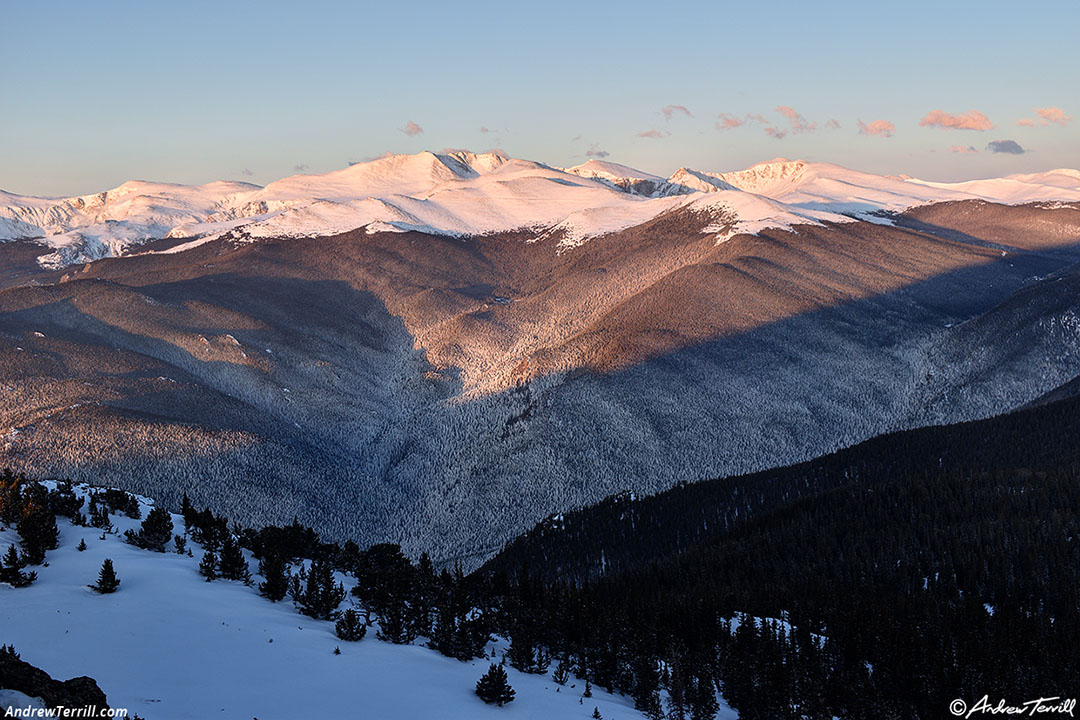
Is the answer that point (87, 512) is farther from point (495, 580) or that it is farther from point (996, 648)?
point (996, 648)

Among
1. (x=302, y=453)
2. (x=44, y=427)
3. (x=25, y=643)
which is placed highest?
(x=25, y=643)

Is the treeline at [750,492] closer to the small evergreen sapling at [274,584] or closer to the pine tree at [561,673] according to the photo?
the pine tree at [561,673]

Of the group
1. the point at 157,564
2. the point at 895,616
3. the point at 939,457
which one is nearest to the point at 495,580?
the point at 157,564

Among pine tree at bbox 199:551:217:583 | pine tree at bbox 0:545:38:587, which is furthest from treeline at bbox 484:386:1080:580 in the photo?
pine tree at bbox 0:545:38:587

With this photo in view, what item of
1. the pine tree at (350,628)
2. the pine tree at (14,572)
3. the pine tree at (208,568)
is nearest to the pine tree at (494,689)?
the pine tree at (350,628)

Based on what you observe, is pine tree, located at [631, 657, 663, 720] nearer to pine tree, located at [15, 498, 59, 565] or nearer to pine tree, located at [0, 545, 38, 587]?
pine tree, located at [0, 545, 38, 587]

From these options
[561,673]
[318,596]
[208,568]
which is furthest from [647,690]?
[208,568]

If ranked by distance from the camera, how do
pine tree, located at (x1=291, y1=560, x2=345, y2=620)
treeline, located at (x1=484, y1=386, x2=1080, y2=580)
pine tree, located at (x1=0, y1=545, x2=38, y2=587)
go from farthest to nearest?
1. treeline, located at (x1=484, y1=386, x2=1080, y2=580)
2. pine tree, located at (x1=291, y1=560, x2=345, y2=620)
3. pine tree, located at (x1=0, y1=545, x2=38, y2=587)
